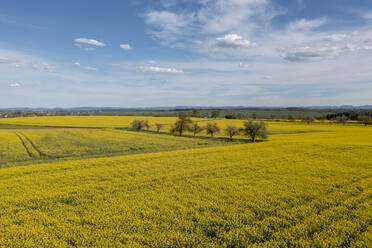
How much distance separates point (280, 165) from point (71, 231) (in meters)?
19.6

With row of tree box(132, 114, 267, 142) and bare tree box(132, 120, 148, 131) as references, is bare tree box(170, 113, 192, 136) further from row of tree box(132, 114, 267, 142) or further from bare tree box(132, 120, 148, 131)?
bare tree box(132, 120, 148, 131)

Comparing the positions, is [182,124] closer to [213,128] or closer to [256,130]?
[213,128]

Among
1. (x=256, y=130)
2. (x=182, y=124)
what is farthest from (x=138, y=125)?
(x=256, y=130)

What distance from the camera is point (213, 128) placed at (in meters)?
→ 63.8

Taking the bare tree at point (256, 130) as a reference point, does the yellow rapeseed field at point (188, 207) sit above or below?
below

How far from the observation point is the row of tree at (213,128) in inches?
2105

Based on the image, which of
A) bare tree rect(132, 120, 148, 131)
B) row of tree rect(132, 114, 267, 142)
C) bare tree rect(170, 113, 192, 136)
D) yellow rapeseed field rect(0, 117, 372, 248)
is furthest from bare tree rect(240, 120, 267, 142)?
bare tree rect(132, 120, 148, 131)

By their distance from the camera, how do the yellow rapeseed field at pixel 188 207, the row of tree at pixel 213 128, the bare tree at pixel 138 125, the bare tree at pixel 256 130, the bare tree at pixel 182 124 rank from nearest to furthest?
the yellow rapeseed field at pixel 188 207
the bare tree at pixel 256 130
the row of tree at pixel 213 128
the bare tree at pixel 182 124
the bare tree at pixel 138 125

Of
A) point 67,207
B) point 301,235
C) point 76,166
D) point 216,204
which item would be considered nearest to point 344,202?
point 301,235

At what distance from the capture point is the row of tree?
53469 mm

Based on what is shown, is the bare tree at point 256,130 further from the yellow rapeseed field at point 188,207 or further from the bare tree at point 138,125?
the bare tree at point 138,125

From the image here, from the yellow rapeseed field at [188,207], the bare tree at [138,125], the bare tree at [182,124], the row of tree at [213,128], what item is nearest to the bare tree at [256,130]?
the row of tree at [213,128]

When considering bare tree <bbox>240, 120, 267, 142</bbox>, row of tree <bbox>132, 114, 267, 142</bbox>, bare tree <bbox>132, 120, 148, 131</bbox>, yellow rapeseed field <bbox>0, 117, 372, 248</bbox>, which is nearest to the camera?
yellow rapeseed field <bbox>0, 117, 372, 248</bbox>

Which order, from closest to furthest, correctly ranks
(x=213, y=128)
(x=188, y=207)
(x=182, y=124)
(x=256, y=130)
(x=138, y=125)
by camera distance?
(x=188, y=207)
(x=256, y=130)
(x=213, y=128)
(x=182, y=124)
(x=138, y=125)
